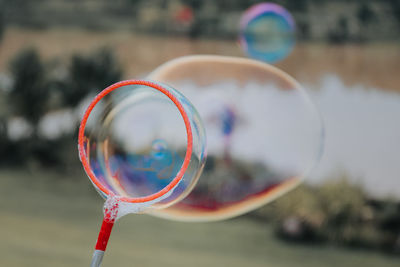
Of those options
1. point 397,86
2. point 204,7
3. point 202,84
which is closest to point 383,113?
point 397,86

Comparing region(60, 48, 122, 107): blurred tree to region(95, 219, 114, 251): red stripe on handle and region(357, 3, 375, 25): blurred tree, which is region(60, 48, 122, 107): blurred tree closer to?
region(357, 3, 375, 25): blurred tree

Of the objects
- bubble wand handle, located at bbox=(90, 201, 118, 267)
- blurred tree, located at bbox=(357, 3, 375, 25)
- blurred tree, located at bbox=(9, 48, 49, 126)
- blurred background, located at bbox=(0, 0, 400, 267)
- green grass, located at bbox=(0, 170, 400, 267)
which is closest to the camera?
bubble wand handle, located at bbox=(90, 201, 118, 267)

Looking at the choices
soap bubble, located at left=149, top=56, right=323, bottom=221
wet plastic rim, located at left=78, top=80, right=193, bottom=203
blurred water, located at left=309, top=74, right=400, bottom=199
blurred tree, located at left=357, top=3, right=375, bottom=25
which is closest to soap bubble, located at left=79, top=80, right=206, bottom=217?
wet plastic rim, located at left=78, top=80, right=193, bottom=203

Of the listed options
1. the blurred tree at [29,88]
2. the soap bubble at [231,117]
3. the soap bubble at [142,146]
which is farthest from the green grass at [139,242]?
the soap bubble at [142,146]

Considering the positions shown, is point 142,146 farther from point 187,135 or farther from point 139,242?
point 139,242

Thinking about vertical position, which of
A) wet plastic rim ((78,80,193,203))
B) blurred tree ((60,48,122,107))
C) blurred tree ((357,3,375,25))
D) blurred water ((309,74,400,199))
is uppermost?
blurred tree ((357,3,375,25))

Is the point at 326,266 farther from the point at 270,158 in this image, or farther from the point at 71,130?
the point at 71,130
